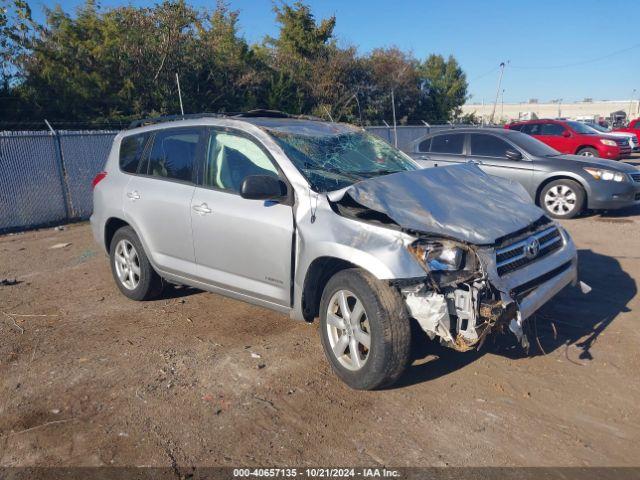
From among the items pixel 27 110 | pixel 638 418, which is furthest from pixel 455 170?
pixel 27 110

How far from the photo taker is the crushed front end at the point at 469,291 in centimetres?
342

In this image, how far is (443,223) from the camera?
12.0 ft

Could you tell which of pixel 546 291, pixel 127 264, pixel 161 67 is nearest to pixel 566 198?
pixel 546 291

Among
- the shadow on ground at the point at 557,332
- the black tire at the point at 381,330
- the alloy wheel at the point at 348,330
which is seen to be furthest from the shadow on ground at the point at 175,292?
the black tire at the point at 381,330

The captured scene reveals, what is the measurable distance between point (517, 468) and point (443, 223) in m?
1.53

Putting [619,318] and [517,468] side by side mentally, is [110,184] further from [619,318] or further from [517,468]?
[619,318]

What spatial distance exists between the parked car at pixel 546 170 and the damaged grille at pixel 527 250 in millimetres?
5011

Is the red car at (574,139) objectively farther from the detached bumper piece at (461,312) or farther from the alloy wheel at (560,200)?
the detached bumper piece at (461,312)

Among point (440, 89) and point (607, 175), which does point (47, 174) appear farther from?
point (440, 89)

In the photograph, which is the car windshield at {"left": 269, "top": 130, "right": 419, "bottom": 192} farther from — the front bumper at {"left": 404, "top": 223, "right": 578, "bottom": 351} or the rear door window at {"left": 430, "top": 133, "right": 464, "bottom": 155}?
the rear door window at {"left": 430, "top": 133, "right": 464, "bottom": 155}

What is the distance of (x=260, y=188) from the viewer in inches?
160

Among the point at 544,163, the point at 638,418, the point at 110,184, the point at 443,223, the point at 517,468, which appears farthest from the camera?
the point at 544,163

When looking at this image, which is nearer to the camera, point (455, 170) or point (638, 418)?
point (638, 418)

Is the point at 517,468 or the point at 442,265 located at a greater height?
the point at 442,265
